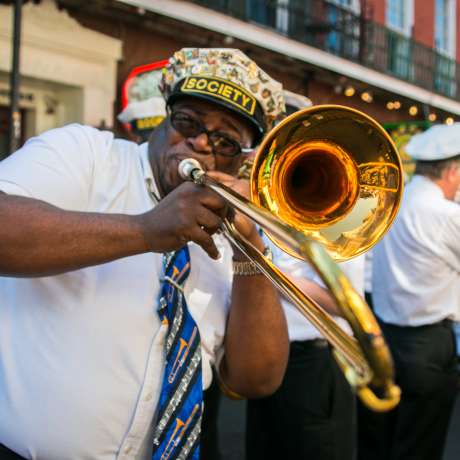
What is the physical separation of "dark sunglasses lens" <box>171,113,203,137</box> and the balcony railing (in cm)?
691

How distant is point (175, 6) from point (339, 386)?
631 centimetres

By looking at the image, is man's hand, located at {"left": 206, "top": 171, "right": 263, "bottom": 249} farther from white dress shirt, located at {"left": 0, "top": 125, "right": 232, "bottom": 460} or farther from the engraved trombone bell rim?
white dress shirt, located at {"left": 0, "top": 125, "right": 232, "bottom": 460}

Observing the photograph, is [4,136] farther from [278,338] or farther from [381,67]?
[381,67]

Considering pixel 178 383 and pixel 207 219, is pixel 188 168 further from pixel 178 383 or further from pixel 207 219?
pixel 178 383

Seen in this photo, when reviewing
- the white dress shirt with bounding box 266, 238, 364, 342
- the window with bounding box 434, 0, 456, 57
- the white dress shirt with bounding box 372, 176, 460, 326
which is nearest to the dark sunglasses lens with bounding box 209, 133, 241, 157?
the white dress shirt with bounding box 266, 238, 364, 342

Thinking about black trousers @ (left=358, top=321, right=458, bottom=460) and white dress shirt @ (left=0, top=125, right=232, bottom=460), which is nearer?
white dress shirt @ (left=0, top=125, right=232, bottom=460)

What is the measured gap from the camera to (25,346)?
155 centimetres

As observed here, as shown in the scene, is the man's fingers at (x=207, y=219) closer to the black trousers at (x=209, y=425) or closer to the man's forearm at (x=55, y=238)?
the man's forearm at (x=55, y=238)

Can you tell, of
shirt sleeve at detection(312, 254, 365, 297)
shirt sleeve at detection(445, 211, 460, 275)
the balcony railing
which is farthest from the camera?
the balcony railing

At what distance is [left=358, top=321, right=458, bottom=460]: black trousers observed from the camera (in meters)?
3.42

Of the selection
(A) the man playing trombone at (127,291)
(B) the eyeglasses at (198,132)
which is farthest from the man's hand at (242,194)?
(B) the eyeglasses at (198,132)

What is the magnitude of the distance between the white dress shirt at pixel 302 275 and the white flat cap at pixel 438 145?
1157mm

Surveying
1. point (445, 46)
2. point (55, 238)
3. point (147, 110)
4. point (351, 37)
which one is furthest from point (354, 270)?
point (445, 46)

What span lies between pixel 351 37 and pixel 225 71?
10.5 meters
